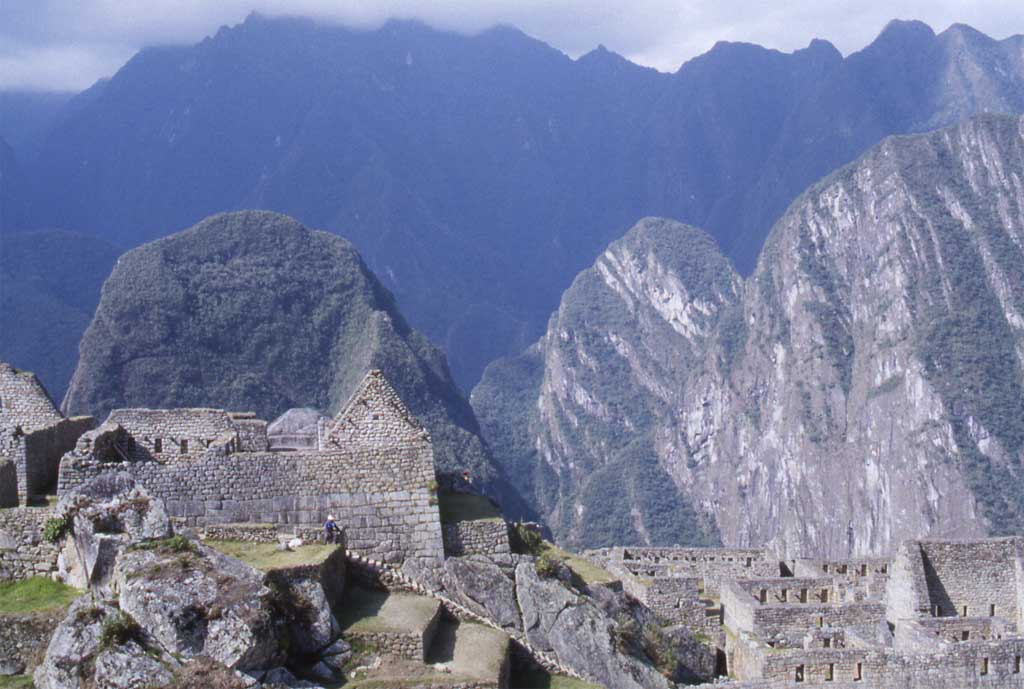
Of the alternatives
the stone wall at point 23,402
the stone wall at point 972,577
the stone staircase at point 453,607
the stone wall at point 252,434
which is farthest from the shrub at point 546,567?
the stone wall at point 972,577

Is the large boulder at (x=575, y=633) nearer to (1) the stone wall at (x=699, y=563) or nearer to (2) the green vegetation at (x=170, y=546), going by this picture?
(2) the green vegetation at (x=170, y=546)

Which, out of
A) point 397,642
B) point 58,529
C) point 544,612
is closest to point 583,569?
point 544,612

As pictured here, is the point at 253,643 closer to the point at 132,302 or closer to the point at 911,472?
the point at 132,302

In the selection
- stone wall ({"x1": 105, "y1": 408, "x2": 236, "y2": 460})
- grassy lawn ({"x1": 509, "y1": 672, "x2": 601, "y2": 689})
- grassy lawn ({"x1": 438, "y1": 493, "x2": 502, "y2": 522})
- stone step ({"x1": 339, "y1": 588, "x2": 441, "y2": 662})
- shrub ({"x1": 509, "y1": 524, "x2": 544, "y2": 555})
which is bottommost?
grassy lawn ({"x1": 509, "y1": 672, "x2": 601, "y2": 689})

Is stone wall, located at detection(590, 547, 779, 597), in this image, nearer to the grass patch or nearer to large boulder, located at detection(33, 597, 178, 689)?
the grass patch

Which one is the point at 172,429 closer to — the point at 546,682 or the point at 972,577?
the point at 546,682

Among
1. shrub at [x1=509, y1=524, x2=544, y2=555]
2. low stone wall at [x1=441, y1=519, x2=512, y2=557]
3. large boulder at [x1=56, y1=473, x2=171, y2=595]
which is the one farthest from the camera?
shrub at [x1=509, y1=524, x2=544, y2=555]

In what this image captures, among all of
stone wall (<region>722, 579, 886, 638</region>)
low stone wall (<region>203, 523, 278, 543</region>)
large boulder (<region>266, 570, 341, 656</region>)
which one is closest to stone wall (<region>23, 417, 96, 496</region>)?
low stone wall (<region>203, 523, 278, 543</region>)
